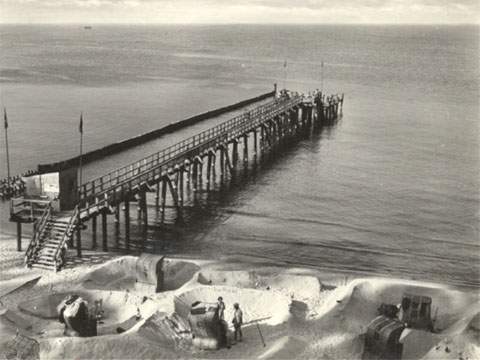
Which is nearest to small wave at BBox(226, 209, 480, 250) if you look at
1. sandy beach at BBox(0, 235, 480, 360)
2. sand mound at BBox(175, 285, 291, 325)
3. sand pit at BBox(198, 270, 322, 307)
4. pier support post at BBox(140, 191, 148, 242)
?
pier support post at BBox(140, 191, 148, 242)

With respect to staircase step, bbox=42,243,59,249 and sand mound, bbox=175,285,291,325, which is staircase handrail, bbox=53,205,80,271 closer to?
staircase step, bbox=42,243,59,249

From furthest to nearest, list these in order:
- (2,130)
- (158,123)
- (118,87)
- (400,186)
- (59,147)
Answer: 1. (118,87)
2. (158,123)
3. (2,130)
4. (59,147)
5. (400,186)

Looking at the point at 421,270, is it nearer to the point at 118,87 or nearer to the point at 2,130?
the point at 2,130

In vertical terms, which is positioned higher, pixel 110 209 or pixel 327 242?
pixel 110 209

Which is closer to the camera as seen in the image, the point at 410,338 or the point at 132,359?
the point at 132,359

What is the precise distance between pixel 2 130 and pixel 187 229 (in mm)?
34407

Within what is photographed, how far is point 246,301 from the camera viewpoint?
24.6 meters

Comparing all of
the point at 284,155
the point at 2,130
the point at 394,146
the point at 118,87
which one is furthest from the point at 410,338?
the point at 118,87

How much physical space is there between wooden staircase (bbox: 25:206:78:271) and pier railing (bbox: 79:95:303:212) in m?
1.81

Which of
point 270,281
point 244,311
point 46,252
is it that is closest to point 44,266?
point 46,252

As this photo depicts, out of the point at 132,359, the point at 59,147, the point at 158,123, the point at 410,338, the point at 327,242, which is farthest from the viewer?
the point at 158,123

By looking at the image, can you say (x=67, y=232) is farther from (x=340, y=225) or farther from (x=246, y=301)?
(x=340, y=225)

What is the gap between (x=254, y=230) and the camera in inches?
1489

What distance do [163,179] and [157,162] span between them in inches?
53.2
